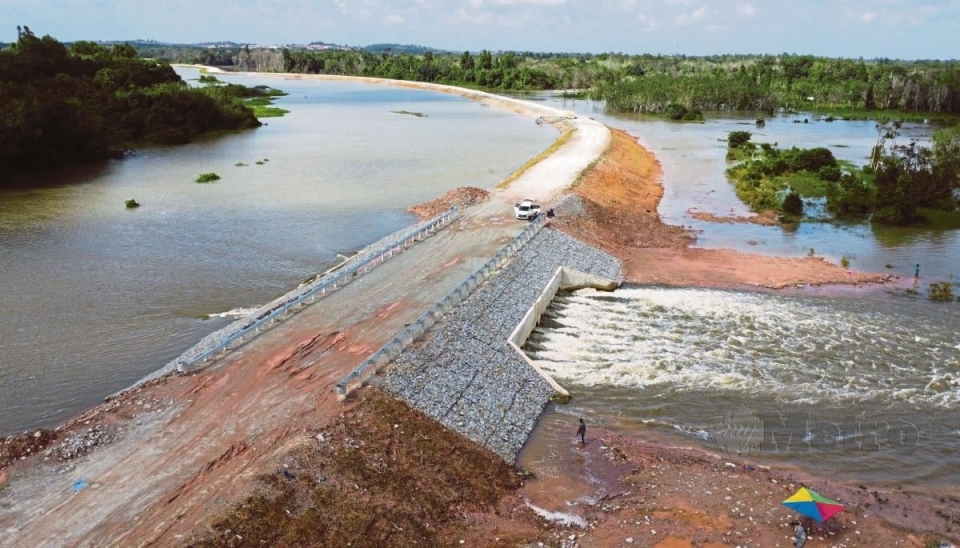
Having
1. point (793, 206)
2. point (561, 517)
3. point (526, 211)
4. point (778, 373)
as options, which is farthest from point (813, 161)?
point (561, 517)

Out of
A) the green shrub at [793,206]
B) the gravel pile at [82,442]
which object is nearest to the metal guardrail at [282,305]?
the gravel pile at [82,442]

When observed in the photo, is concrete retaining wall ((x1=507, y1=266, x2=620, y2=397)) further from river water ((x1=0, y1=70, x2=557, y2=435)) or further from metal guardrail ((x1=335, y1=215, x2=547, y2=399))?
river water ((x1=0, y1=70, x2=557, y2=435))

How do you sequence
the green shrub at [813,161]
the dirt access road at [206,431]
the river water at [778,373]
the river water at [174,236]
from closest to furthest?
the dirt access road at [206,431], the river water at [778,373], the river water at [174,236], the green shrub at [813,161]

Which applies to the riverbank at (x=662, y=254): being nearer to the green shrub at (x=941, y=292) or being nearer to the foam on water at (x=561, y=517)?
the green shrub at (x=941, y=292)

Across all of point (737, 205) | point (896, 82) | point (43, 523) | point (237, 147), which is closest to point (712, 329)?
point (43, 523)

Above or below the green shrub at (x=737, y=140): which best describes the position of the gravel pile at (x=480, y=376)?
below
